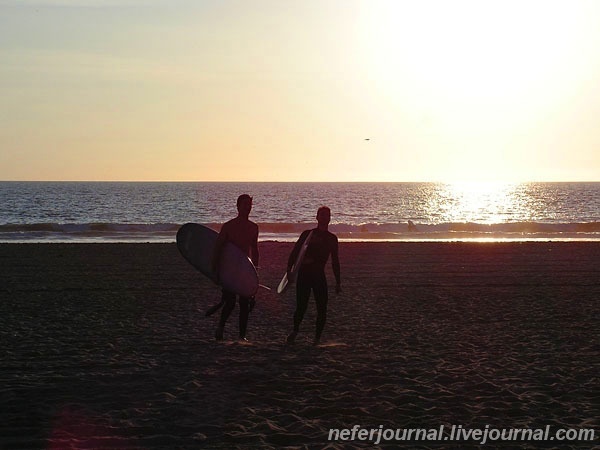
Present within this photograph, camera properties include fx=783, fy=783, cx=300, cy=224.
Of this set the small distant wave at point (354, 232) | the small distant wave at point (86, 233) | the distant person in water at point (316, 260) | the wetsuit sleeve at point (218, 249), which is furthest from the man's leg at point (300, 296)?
the small distant wave at point (354, 232)

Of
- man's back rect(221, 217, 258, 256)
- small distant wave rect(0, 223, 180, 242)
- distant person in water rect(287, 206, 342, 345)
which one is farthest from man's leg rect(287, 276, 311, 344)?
small distant wave rect(0, 223, 180, 242)

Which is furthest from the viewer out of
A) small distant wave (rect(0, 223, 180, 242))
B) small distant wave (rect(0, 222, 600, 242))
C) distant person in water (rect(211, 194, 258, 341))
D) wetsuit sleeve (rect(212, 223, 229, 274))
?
small distant wave (rect(0, 222, 600, 242))

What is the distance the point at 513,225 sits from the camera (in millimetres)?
48562

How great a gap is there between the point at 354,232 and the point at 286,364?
35.4 meters

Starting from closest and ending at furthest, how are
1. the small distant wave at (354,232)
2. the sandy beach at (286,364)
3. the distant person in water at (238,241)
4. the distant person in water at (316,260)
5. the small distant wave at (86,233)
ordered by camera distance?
the sandy beach at (286,364) < the distant person in water at (316,260) < the distant person in water at (238,241) < the small distant wave at (86,233) < the small distant wave at (354,232)

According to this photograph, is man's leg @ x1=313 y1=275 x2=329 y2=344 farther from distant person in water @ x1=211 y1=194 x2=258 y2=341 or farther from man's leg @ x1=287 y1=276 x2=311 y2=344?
distant person in water @ x1=211 y1=194 x2=258 y2=341

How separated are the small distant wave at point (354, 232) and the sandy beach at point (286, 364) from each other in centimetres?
2027

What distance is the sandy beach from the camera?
6.72 meters

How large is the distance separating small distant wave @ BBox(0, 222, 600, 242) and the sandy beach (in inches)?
798

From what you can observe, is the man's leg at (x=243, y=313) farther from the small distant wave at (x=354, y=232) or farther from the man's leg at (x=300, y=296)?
the small distant wave at (x=354, y=232)

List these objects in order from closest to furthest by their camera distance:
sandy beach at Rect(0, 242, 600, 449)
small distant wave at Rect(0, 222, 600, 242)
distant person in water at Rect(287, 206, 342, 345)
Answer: sandy beach at Rect(0, 242, 600, 449)
distant person in water at Rect(287, 206, 342, 345)
small distant wave at Rect(0, 222, 600, 242)

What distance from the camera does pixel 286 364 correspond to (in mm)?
9148

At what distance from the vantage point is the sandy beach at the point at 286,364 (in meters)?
6.72

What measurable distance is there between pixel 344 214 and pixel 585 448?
7453cm
